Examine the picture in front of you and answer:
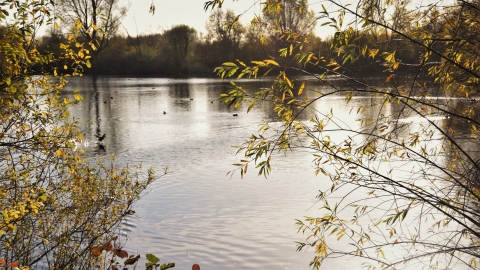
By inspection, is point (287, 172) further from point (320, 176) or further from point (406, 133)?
point (406, 133)

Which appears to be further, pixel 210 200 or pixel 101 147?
pixel 101 147

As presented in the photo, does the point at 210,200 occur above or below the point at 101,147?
below

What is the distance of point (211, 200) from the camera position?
10.9 meters

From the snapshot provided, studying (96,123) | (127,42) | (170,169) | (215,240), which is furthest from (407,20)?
(127,42)

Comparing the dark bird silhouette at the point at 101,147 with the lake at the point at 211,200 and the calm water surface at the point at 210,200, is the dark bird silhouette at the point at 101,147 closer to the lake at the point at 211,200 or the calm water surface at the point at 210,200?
the lake at the point at 211,200

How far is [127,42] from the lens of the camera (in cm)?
7550

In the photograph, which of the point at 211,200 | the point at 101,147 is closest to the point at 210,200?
the point at 211,200

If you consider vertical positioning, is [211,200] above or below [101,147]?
below

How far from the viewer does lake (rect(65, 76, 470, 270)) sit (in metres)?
8.25

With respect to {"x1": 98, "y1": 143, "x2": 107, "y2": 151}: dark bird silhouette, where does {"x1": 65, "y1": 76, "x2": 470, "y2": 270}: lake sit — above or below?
below

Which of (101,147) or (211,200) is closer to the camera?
(211,200)

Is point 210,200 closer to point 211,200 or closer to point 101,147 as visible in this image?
point 211,200

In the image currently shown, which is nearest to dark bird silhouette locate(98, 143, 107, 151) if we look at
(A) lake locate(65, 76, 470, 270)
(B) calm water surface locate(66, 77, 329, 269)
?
(A) lake locate(65, 76, 470, 270)

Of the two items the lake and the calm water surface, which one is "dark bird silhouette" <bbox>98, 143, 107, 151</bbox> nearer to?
the lake
